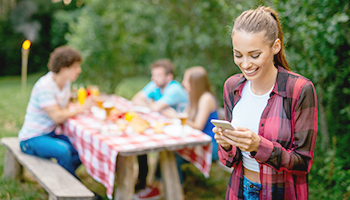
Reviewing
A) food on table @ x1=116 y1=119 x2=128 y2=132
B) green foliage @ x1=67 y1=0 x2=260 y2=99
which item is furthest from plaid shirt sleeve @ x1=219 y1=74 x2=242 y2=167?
green foliage @ x1=67 y1=0 x2=260 y2=99

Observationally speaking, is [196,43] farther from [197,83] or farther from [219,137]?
[219,137]

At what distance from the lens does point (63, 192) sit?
7.34 feet

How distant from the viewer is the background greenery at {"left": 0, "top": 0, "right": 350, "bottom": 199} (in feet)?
8.31

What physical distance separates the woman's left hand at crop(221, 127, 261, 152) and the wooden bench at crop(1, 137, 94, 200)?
1.44 metres

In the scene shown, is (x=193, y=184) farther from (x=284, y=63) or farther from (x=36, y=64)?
(x=36, y=64)

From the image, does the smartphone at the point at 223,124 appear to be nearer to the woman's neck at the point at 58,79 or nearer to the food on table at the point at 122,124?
the food on table at the point at 122,124

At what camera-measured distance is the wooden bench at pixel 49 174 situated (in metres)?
2.22

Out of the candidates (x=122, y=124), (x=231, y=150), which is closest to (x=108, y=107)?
(x=122, y=124)

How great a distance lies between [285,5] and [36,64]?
11669 millimetres

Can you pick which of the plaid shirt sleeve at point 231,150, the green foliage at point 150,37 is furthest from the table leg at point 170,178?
the green foliage at point 150,37

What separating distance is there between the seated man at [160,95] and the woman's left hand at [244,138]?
227cm

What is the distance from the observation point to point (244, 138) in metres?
1.17

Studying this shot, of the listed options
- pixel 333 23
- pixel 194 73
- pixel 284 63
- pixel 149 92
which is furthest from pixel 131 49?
pixel 284 63

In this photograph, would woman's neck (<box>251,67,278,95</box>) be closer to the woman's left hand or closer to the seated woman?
the woman's left hand
